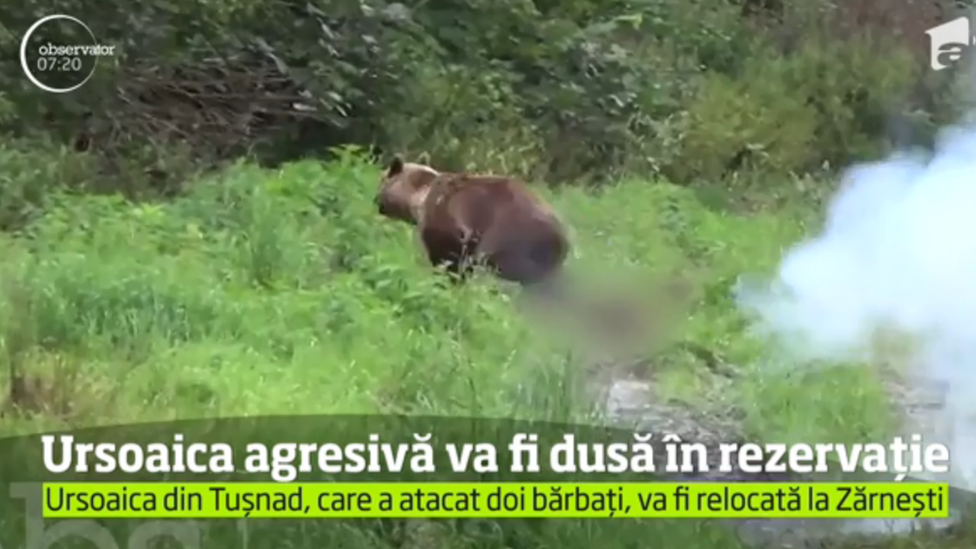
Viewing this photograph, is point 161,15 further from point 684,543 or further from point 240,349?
point 684,543

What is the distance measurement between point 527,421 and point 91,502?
81cm

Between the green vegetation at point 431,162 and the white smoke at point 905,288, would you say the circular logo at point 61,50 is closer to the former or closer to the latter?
the green vegetation at point 431,162

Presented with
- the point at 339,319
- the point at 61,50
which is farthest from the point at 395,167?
the point at 61,50

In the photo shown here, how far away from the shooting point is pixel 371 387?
8.20 ft

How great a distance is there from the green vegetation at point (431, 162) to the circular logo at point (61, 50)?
2 cm

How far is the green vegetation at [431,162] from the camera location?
98.5 inches

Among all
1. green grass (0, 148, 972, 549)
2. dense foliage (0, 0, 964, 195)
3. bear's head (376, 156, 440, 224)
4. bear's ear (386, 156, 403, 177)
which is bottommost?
green grass (0, 148, 972, 549)

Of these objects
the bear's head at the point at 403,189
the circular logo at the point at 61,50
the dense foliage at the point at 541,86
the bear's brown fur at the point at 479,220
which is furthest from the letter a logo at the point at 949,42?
the circular logo at the point at 61,50

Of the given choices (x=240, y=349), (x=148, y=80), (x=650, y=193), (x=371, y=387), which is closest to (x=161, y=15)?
(x=148, y=80)

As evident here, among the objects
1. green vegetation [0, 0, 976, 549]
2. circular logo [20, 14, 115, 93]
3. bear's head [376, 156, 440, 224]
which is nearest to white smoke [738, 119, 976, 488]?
green vegetation [0, 0, 976, 549]

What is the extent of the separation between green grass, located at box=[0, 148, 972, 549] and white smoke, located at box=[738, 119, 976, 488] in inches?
2.1

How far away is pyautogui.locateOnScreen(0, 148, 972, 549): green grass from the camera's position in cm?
250

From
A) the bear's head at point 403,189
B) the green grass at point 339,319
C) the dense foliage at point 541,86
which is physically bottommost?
the green grass at point 339,319

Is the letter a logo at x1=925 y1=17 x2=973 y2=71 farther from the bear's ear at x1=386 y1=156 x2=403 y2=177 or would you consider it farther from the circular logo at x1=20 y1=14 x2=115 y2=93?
the circular logo at x1=20 y1=14 x2=115 y2=93
